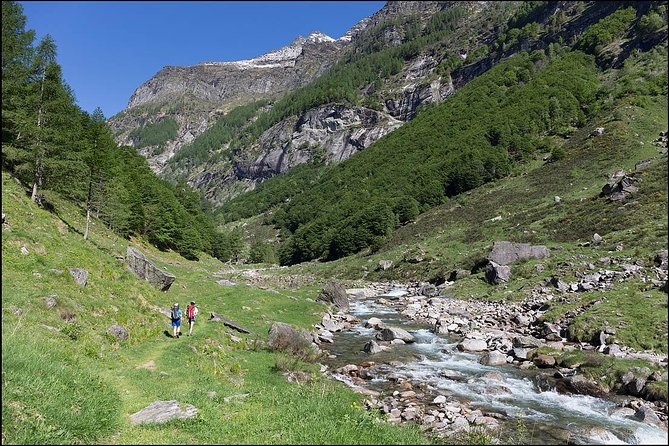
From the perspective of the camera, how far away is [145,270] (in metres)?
29.4

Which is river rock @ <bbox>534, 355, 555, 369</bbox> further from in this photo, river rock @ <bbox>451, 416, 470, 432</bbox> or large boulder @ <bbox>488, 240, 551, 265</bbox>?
large boulder @ <bbox>488, 240, 551, 265</bbox>

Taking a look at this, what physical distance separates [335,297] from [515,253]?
2069cm

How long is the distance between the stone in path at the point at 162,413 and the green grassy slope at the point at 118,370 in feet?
0.99

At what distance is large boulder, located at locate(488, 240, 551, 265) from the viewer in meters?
42.5

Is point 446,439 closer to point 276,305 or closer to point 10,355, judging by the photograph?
point 10,355

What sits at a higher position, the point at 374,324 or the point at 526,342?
the point at 526,342

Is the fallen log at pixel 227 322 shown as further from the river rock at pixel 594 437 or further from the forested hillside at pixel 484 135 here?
the forested hillside at pixel 484 135

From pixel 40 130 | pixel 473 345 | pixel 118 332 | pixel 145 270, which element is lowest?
pixel 473 345

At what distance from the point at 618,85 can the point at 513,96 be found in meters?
36.4

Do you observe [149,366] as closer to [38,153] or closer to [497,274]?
[38,153]

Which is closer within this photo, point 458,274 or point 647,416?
point 647,416

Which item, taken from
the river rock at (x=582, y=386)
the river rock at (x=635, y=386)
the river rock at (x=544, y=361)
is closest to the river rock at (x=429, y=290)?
the river rock at (x=544, y=361)

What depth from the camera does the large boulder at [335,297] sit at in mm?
40594

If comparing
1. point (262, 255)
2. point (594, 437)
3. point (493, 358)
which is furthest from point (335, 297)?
point (262, 255)
